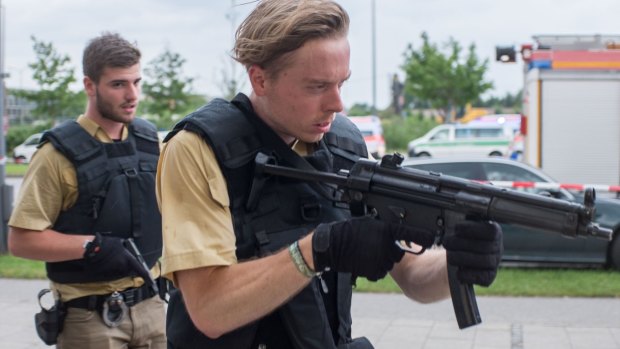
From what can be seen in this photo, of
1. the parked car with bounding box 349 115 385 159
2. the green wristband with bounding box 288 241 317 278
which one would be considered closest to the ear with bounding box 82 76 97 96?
the green wristband with bounding box 288 241 317 278

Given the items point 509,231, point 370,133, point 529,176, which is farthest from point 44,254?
point 370,133

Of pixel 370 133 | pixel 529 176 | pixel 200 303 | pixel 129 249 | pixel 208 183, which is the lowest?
pixel 370 133

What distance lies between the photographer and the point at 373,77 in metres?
39.8

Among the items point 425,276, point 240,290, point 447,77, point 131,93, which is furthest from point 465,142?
point 240,290

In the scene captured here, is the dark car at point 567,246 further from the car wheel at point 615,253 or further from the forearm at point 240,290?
the forearm at point 240,290

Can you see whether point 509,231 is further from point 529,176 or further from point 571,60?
point 571,60

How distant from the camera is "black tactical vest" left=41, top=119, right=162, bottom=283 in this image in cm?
→ 368

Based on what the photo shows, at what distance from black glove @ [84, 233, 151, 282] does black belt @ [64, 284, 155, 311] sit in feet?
0.35

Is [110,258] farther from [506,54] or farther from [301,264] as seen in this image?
[506,54]

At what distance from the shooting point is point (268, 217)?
228 centimetres

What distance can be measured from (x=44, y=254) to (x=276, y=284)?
6.25 feet

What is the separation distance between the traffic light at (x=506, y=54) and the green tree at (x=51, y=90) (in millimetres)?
23192

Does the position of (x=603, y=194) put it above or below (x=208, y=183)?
below

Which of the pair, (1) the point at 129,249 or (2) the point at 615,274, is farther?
(2) the point at 615,274
